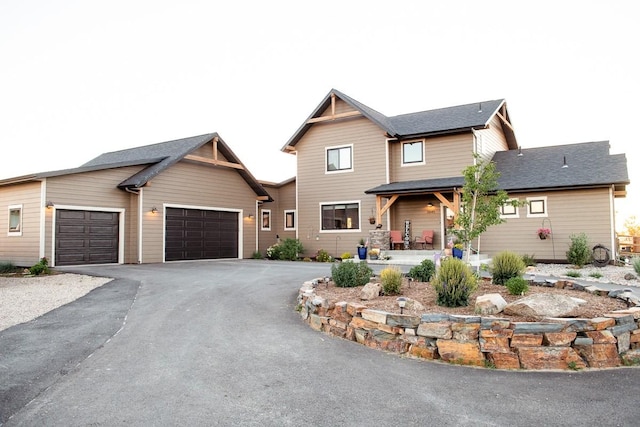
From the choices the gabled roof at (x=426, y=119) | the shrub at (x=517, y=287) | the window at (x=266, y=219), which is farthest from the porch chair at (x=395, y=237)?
the shrub at (x=517, y=287)

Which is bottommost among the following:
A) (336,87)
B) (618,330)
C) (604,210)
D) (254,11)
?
(618,330)

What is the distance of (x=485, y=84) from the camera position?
21672 millimetres

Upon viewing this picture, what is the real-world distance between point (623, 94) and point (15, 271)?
79.1 ft

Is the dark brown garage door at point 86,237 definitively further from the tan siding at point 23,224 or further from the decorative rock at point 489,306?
the decorative rock at point 489,306

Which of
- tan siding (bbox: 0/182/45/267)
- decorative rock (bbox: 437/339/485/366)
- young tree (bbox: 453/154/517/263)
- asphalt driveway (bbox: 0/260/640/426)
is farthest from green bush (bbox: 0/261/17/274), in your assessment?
decorative rock (bbox: 437/339/485/366)

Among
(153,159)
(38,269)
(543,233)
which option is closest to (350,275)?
(38,269)

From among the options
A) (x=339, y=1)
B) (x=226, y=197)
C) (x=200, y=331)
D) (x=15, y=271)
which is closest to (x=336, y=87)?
(x=339, y=1)

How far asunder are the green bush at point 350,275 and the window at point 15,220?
1290cm

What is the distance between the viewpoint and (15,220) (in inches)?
619

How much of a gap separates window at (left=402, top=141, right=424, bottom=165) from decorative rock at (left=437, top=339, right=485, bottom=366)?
14.6 m

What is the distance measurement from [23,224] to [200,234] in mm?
6474

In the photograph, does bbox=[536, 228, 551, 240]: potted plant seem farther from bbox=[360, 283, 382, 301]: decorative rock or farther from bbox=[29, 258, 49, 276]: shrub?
bbox=[29, 258, 49, 276]: shrub

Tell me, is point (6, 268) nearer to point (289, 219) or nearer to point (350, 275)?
point (350, 275)

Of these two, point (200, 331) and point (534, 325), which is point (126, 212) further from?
point (534, 325)
